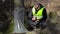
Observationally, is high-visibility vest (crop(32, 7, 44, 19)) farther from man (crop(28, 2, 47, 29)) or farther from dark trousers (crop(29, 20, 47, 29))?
dark trousers (crop(29, 20, 47, 29))

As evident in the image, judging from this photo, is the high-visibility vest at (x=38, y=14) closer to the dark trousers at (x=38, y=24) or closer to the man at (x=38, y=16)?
the man at (x=38, y=16)

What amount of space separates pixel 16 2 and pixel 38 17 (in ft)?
8.97

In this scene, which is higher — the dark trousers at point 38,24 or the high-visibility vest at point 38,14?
the high-visibility vest at point 38,14

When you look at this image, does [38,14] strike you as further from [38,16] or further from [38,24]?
[38,24]

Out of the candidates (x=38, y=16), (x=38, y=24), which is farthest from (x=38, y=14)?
(x=38, y=24)

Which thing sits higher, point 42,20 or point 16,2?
point 16,2

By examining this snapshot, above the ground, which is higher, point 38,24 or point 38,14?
point 38,14

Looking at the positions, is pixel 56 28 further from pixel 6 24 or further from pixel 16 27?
pixel 16 27

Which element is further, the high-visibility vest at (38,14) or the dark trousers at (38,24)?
the dark trousers at (38,24)

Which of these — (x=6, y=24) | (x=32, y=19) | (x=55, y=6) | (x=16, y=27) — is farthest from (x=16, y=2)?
(x=55, y=6)

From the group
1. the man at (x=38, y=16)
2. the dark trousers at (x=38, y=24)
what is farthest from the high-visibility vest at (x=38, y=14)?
the dark trousers at (x=38, y=24)

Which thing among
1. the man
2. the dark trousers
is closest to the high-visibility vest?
the man

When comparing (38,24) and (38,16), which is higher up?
(38,16)

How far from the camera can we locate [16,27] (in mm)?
4305
